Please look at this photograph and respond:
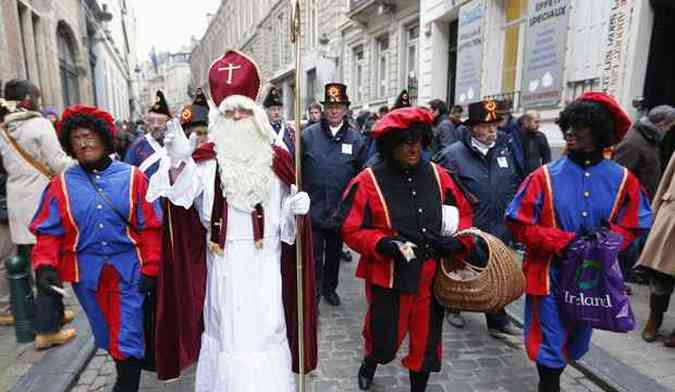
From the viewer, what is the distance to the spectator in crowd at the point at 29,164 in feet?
11.9

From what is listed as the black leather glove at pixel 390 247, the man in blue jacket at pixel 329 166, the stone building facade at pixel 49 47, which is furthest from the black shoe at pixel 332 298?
the stone building facade at pixel 49 47

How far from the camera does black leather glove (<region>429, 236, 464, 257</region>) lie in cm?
248

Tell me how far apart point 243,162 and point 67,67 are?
15.5 meters

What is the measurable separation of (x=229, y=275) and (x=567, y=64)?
7615 mm

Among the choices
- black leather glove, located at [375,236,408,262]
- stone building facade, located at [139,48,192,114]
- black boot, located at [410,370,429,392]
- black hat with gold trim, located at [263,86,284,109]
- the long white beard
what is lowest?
black boot, located at [410,370,429,392]

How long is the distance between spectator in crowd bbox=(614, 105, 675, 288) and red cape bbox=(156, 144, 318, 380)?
4.19 metres

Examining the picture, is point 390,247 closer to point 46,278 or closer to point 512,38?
point 46,278

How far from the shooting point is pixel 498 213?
3.99 m

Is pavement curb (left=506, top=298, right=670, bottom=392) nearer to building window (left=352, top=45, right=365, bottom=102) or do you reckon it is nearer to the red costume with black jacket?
the red costume with black jacket

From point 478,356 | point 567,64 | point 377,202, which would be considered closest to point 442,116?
point 567,64

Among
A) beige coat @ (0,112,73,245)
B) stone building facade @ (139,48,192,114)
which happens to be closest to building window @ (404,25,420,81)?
beige coat @ (0,112,73,245)

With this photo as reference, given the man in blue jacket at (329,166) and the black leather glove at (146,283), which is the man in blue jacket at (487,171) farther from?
the black leather glove at (146,283)

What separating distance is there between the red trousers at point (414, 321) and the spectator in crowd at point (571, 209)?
0.60 m

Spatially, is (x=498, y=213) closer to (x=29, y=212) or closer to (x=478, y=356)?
(x=478, y=356)
